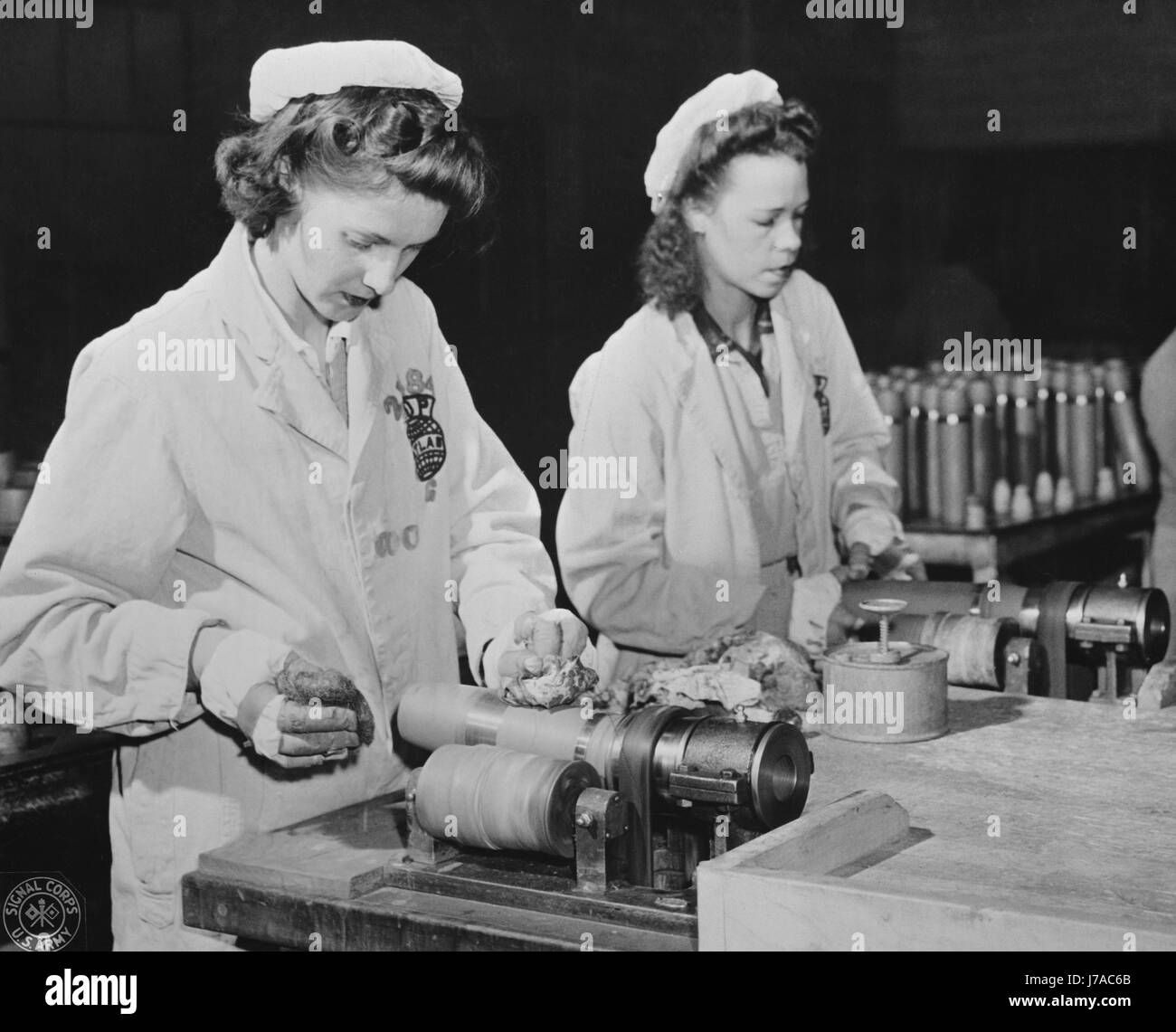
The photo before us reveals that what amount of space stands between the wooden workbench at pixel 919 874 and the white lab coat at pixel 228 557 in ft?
1.04

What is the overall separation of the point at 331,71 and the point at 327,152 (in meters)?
0.15

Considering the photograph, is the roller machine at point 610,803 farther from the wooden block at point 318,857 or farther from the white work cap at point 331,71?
the white work cap at point 331,71

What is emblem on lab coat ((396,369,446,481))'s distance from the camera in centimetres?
286

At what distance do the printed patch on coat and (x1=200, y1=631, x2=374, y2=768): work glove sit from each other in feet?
5.54

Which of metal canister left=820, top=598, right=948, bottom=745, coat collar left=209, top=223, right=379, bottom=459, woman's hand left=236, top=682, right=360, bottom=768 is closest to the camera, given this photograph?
woman's hand left=236, top=682, right=360, bottom=768

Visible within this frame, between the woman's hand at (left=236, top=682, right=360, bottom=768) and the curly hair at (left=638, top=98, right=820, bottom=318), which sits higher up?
the curly hair at (left=638, top=98, right=820, bottom=318)

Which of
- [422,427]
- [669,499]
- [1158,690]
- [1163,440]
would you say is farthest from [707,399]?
[1163,440]

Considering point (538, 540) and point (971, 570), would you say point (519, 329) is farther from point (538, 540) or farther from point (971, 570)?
point (971, 570)

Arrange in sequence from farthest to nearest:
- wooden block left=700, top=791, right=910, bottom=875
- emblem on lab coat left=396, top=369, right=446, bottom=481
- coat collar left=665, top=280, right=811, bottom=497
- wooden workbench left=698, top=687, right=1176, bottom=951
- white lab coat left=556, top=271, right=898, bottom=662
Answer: coat collar left=665, top=280, right=811, bottom=497, white lab coat left=556, top=271, right=898, bottom=662, emblem on lab coat left=396, top=369, right=446, bottom=481, wooden block left=700, top=791, right=910, bottom=875, wooden workbench left=698, top=687, right=1176, bottom=951

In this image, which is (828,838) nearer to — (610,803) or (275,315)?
(610,803)

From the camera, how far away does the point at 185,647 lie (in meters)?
2.41

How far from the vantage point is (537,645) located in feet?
8.18

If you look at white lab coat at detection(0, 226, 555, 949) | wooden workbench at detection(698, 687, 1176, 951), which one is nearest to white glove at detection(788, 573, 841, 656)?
wooden workbench at detection(698, 687, 1176, 951)

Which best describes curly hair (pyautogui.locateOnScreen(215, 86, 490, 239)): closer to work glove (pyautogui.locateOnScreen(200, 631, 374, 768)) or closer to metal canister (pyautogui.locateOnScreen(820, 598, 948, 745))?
work glove (pyautogui.locateOnScreen(200, 631, 374, 768))
